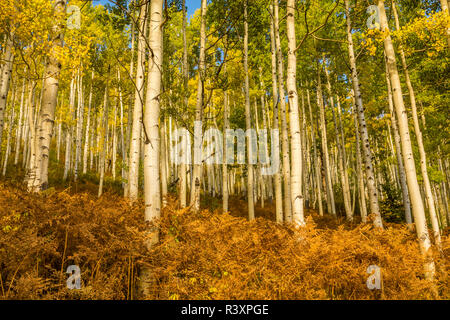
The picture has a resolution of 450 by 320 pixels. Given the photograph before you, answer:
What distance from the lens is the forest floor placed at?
253 cm

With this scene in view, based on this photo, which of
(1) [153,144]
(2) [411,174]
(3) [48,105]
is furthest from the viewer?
(3) [48,105]

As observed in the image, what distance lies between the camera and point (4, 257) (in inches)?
100

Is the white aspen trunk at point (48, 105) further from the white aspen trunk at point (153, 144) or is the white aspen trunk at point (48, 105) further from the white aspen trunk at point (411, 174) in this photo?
the white aspen trunk at point (411, 174)

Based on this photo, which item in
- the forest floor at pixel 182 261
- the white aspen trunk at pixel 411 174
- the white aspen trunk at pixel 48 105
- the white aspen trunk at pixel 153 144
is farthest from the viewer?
the white aspen trunk at pixel 48 105

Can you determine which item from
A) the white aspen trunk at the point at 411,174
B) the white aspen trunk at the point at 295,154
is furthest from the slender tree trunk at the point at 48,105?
the white aspen trunk at the point at 411,174

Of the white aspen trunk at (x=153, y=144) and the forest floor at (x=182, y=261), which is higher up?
the white aspen trunk at (x=153, y=144)

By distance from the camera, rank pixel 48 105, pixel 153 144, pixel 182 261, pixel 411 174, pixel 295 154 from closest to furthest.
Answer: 1. pixel 182 261
2. pixel 153 144
3. pixel 295 154
4. pixel 411 174
5. pixel 48 105

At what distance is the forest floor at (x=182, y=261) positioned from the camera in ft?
8.30

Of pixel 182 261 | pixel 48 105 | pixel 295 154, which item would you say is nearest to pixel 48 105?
pixel 48 105

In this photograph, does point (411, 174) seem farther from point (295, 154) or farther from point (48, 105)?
point (48, 105)

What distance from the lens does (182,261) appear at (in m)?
2.81

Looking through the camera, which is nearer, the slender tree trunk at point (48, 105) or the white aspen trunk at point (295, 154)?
the white aspen trunk at point (295, 154)

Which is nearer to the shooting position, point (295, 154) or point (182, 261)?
point (182, 261)
